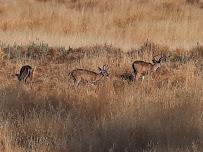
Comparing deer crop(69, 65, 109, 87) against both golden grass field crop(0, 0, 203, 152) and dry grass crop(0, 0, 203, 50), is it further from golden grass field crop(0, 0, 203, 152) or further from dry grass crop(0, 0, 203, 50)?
dry grass crop(0, 0, 203, 50)

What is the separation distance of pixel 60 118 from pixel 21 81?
328 centimetres

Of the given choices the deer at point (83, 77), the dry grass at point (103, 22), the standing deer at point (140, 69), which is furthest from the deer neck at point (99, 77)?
the dry grass at point (103, 22)

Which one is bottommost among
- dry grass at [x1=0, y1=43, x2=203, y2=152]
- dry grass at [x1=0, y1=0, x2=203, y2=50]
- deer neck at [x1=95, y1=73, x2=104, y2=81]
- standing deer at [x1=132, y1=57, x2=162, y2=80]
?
dry grass at [x1=0, y1=43, x2=203, y2=152]

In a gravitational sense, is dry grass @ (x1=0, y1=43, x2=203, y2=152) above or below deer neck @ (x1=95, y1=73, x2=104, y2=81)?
below

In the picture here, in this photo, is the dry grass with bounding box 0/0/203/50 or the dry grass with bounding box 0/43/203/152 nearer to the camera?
the dry grass with bounding box 0/43/203/152

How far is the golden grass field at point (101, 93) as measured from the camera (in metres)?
6.58

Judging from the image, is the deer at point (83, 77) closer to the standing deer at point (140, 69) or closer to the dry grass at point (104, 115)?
the dry grass at point (104, 115)

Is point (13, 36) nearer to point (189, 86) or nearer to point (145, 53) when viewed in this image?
point (145, 53)

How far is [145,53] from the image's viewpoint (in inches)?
566

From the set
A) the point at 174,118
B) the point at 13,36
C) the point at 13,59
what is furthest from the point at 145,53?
the point at 174,118

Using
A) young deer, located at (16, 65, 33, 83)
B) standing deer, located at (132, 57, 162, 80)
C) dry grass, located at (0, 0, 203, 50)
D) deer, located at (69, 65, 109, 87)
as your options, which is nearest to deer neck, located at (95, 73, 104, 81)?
deer, located at (69, 65, 109, 87)

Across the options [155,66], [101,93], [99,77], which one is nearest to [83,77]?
[99,77]

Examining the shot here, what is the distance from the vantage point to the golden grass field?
6578 mm

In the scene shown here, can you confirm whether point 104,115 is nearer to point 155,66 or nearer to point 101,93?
point 101,93
